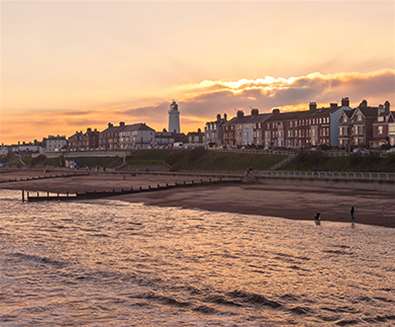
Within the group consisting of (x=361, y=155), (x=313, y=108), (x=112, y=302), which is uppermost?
(x=313, y=108)

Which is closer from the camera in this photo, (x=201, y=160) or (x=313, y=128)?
(x=201, y=160)

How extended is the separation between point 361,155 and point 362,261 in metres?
50.3

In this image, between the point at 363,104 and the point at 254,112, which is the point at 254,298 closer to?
the point at 363,104

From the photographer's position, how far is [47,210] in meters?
52.0

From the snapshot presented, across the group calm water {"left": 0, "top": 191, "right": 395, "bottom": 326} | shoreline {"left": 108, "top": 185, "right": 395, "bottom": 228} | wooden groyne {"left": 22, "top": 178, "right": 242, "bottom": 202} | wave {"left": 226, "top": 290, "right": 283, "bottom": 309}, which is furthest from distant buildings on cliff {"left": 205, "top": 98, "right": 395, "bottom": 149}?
wave {"left": 226, "top": 290, "right": 283, "bottom": 309}

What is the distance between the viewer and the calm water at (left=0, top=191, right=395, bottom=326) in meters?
17.5

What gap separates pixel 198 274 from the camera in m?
22.8

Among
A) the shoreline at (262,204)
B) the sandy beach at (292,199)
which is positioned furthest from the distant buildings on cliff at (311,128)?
the shoreline at (262,204)

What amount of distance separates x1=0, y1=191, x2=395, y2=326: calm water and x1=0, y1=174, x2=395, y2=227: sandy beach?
5.18m

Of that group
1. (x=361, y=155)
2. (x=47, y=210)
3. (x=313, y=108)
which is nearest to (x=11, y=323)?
(x=47, y=210)

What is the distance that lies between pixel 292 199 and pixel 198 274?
31.5m

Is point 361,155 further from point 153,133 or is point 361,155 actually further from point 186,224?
point 153,133

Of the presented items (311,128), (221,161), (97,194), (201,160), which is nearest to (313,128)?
(311,128)

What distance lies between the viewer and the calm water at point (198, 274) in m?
17.5
